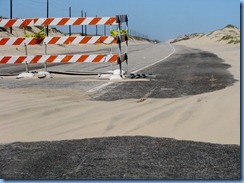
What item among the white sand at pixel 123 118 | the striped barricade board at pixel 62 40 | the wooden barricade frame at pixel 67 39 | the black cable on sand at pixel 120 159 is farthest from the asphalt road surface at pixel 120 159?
the striped barricade board at pixel 62 40

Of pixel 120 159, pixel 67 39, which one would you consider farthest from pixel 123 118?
pixel 67 39

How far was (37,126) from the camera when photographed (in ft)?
18.9

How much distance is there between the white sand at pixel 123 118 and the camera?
523 cm

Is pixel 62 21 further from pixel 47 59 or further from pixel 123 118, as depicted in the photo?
pixel 123 118

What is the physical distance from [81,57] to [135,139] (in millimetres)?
8285

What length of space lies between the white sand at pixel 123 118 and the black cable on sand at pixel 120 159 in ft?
1.01

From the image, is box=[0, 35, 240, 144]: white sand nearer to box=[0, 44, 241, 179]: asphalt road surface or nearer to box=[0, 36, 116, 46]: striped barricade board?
box=[0, 44, 241, 179]: asphalt road surface

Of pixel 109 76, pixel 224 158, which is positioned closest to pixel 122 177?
pixel 224 158

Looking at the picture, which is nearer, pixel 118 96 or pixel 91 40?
pixel 118 96

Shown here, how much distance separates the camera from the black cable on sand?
150 inches

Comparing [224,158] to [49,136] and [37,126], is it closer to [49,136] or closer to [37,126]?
[49,136]

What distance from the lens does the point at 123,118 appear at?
6.02 metres

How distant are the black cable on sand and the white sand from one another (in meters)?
0.31

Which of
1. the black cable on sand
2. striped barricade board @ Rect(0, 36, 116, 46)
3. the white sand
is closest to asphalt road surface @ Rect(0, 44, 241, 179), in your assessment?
the black cable on sand
